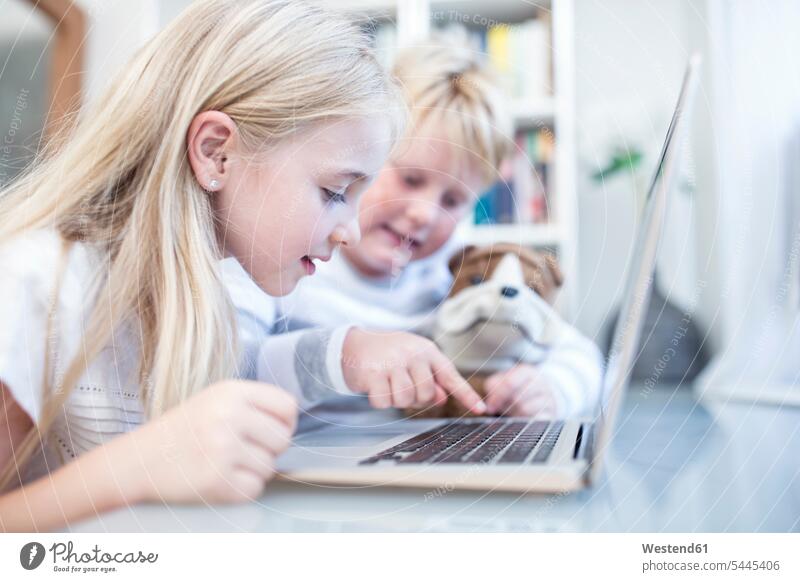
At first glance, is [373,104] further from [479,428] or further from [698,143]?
[698,143]

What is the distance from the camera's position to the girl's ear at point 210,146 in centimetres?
41

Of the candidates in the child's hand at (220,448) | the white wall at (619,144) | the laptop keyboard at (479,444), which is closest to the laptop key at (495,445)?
the laptop keyboard at (479,444)

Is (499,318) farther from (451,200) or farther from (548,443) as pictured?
Answer: (548,443)

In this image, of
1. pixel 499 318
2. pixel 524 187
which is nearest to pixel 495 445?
pixel 499 318

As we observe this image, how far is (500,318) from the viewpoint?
0.60 meters

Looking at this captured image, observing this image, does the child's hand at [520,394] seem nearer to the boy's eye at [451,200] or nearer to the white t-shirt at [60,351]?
the boy's eye at [451,200]

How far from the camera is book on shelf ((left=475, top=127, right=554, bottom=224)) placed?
694 millimetres

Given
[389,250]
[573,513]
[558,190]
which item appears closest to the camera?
[573,513]

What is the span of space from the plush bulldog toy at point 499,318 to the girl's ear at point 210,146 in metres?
0.25

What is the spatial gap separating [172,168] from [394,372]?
209 millimetres

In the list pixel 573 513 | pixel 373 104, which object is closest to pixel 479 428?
pixel 573 513

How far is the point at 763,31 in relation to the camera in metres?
0.48

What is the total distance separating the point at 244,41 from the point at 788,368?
1.66 feet
